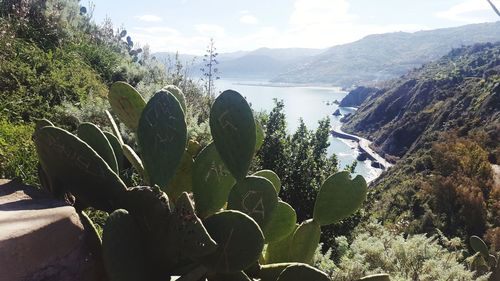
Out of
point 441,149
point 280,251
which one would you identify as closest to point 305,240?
point 280,251

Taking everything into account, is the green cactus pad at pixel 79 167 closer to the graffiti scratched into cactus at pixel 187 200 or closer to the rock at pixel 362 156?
the graffiti scratched into cactus at pixel 187 200

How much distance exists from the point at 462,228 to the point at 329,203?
22686 mm

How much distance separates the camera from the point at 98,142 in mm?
1532

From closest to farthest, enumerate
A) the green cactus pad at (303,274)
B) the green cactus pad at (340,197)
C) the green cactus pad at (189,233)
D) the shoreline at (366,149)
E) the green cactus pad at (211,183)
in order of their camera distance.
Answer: the green cactus pad at (189,233) → the green cactus pad at (303,274) → the green cactus pad at (211,183) → the green cactus pad at (340,197) → the shoreline at (366,149)

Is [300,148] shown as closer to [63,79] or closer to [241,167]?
[63,79]

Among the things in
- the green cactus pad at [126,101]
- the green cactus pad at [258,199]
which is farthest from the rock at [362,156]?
the green cactus pad at [258,199]

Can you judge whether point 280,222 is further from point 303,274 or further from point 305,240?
point 303,274

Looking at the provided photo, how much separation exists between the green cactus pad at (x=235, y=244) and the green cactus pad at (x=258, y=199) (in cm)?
13

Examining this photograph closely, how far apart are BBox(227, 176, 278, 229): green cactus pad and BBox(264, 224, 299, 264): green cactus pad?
35cm

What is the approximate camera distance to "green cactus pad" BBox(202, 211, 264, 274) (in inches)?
46.4

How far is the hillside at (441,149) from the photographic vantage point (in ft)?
72.3

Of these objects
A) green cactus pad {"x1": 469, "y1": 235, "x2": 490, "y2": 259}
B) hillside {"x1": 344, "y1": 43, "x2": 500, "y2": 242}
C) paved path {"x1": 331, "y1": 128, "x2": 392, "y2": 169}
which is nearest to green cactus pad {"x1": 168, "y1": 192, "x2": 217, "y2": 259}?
green cactus pad {"x1": 469, "y1": 235, "x2": 490, "y2": 259}

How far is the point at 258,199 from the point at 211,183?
0.70 feet

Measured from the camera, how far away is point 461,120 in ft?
142
